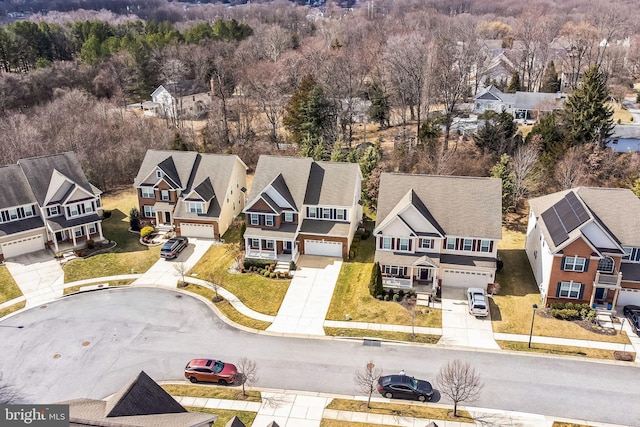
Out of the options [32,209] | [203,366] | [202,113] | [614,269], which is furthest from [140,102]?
[614,269]

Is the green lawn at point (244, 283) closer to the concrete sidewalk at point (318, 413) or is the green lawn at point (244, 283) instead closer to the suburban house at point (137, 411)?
the concrete sidewalk at point (318, 413)

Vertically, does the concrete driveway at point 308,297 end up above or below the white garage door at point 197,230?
below

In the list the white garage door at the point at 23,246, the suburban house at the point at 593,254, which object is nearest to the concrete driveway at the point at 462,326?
the suburban house at the point at 593,254

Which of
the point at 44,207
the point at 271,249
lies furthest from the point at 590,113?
the point at 44,207

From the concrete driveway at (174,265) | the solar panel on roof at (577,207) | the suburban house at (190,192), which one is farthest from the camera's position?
the suburban house at (190,192)

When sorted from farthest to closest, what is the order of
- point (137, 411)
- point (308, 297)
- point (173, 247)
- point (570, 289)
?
point (173, 247)
point (308, 297)
point (570, 289)
point (137, 411)

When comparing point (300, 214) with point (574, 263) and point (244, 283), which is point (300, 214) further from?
point (574, 263)

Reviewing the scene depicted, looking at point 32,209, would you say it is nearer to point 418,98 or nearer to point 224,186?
point 224,186
